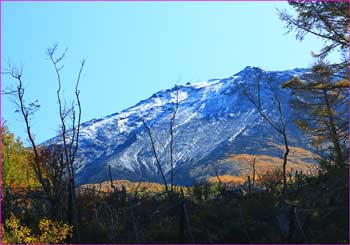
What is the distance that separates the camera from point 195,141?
14988 centimetres

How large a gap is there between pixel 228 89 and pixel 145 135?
42.9 metres

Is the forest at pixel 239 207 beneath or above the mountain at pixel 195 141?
beneath

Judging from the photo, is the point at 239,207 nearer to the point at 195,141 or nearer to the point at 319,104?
the point at 319,104

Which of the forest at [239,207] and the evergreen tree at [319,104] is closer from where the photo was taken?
the forest at [239,207]

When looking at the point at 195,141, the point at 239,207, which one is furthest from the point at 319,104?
the point at 195,141

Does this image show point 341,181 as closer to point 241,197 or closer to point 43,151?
point 241,197

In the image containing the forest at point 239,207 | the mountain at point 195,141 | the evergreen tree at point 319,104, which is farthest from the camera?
the mountain at point 195,141

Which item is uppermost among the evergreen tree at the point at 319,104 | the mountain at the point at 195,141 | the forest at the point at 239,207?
the mountain at the point at 195,141

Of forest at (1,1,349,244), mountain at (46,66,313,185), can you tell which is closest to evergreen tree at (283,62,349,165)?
forest at (1,1,349,244)

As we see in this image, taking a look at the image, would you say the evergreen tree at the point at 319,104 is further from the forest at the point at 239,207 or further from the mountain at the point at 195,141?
the mountain at the point at 195,141

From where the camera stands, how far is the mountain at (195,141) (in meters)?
123

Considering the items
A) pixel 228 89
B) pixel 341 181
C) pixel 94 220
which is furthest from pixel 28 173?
pixel 228 89

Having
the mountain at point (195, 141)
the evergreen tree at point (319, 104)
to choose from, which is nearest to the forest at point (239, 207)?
the evergreen tree at point (319, 104)

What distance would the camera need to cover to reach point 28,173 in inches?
1326
